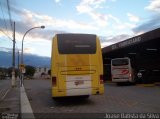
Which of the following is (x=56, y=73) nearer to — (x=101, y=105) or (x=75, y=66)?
(x=75, y=66)

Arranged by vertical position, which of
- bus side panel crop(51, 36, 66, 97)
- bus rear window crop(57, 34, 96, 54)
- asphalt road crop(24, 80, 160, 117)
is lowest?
asphalt road crop(24, 80, 160, 117)

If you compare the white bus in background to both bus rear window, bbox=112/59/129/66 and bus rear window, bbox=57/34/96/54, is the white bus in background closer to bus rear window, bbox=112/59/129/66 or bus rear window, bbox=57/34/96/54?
bus rear window, bbox=112/59/129/66

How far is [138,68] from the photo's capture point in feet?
159

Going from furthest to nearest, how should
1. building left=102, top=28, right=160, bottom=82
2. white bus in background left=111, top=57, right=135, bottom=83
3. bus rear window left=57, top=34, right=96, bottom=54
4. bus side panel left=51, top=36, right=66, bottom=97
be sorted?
white bus in background left=111, top=57, right=135, bottom=83
building left=102, top=28, right=160, bottom=82
bus rear window left=57, top=34, right=96, bottom=54
bus side panel left=51, top=36, right=66, bottom=97

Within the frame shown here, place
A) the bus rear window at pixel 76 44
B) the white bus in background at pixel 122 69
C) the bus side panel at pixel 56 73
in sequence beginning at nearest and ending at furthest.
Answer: the bus side panel at pixel 56 73 < the bus rear window at pixel 76 44 < the white bus in background at pixel 122 69

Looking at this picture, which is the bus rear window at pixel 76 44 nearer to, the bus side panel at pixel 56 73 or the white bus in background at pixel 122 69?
the bus side panel at pixel 56 73

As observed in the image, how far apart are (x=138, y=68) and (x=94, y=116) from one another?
35826 millimetres

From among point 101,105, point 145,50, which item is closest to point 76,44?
point 101,105

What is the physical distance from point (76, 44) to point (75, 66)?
1.18 meters

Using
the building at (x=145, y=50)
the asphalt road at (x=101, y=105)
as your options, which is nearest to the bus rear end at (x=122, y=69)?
the building at (x=145, y=50)

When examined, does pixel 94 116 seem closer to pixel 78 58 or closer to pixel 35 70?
pixel 78 58

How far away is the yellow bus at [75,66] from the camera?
17969 mm

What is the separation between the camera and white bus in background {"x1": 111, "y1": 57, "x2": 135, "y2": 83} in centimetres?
4150

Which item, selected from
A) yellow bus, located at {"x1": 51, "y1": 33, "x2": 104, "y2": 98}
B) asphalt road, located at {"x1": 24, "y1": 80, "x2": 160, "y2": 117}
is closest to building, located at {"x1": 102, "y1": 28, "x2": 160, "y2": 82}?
asphalt road, located at {"x1": 24, "y1": 80, "x2": 160, "y2": 117}
